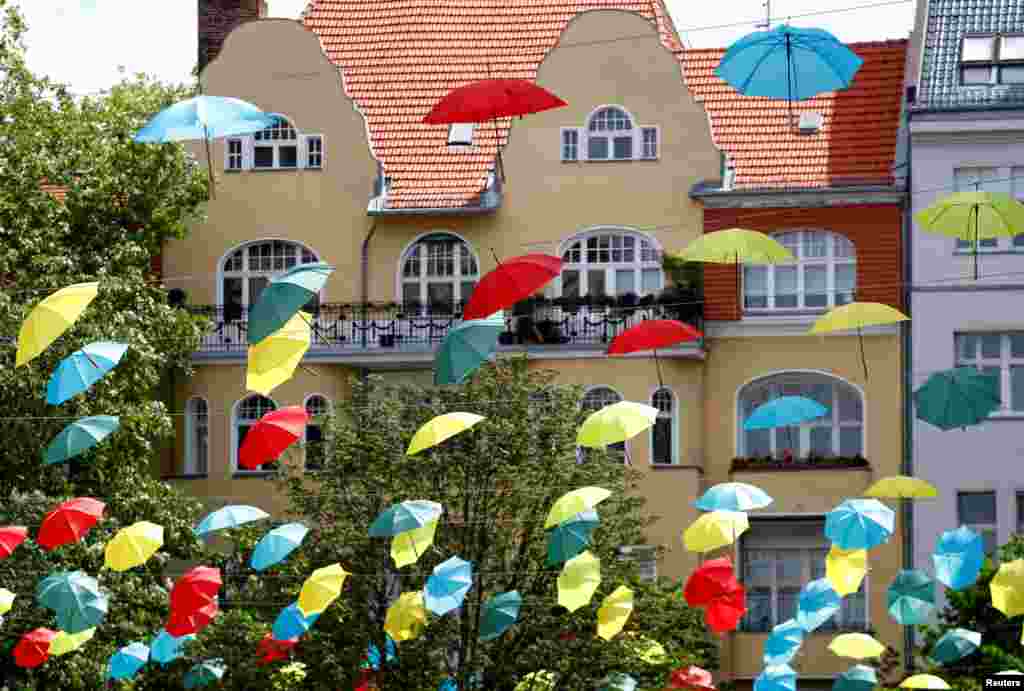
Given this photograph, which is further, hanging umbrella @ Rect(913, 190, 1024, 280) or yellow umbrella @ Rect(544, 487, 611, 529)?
yellow umbrella @ Rect(544, 487, 611, 529)

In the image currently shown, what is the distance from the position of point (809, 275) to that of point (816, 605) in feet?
45.9

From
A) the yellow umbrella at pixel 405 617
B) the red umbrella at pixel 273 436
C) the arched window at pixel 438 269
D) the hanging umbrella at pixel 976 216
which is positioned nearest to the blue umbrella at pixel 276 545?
the yellow umbrella at pixel 405 617

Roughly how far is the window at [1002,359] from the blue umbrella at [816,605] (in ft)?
39.5

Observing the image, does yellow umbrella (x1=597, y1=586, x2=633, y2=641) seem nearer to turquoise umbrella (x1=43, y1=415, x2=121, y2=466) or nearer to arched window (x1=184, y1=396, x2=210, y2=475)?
turquoise umbrella (x1=43, y1=415, x2=121, y2=466)

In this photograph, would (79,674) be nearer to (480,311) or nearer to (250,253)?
(250,253)

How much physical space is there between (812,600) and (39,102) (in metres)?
20.2

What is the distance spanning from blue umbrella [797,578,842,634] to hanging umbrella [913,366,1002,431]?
12.5 feet

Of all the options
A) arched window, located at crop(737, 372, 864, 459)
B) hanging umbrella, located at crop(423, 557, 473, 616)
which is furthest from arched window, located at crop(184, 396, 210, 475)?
hanging umbrella, located at crop(423, 557, 473, 616)

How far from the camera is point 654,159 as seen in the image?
2456 inches

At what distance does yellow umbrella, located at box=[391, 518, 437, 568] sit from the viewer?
48.4 metres

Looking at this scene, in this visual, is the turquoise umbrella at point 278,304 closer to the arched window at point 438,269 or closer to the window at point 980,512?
the arched window at point 438,269

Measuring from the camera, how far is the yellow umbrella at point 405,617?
49.3 meters

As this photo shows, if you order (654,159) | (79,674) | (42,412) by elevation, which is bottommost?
(79,674)

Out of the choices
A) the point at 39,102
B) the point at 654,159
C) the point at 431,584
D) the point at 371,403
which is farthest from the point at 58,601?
the point at 654,159
